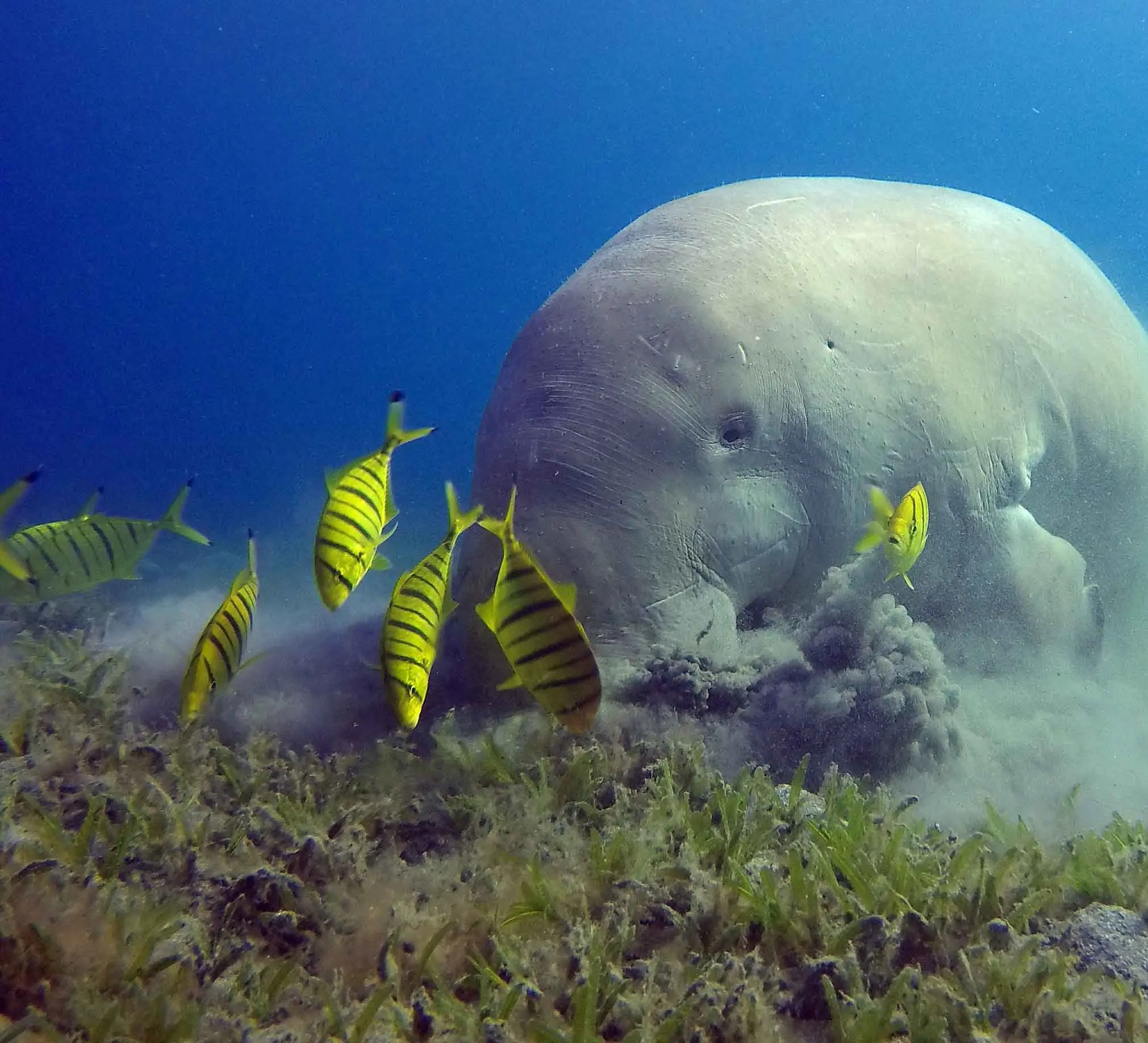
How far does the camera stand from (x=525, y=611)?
2.61 meters

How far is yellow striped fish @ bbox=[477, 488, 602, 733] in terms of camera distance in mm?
2564

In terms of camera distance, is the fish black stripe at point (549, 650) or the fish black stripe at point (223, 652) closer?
the fish black stripe at point (549, 650)

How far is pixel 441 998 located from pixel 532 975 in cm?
24

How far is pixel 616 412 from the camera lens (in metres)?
4.20

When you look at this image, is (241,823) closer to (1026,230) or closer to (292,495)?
(1026,230)

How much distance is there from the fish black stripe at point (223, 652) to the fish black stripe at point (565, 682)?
4.27ft

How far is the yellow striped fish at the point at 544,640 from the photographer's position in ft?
8.41

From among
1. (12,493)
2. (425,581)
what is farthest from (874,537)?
(12,493)

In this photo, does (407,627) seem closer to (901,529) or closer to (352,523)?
(352,523)

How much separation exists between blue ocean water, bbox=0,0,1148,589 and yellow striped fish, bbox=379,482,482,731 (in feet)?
148

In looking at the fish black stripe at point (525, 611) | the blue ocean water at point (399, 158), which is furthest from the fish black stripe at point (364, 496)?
the blue ocean water at point (399, 158)

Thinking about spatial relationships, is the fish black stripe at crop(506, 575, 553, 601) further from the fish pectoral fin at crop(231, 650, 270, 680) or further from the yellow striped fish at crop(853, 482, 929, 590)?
the yellow striped fish at crop(853, 482, 929, 590)

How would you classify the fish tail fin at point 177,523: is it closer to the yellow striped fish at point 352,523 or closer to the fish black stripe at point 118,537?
the fish black stripe at point 118,537

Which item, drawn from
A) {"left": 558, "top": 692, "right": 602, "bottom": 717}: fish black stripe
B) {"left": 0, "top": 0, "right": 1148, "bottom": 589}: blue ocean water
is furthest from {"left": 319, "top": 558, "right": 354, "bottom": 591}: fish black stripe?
{"left": 0, "top": 0, "right": 1148, "bottom": 589}: blue ocean water
